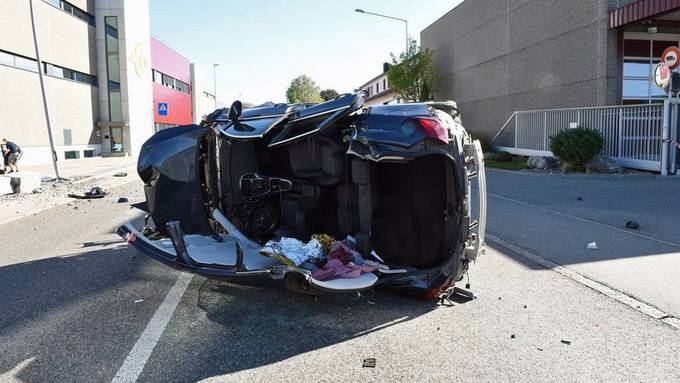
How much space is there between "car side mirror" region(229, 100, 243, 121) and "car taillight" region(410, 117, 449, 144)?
1760 millimetres

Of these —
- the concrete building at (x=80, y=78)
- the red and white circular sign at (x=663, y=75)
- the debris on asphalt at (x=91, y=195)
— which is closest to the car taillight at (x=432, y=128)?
the debris on asphalt at (x=91, y=195)

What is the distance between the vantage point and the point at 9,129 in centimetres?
2531

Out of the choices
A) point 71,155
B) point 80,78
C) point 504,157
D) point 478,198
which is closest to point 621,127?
point 504,157

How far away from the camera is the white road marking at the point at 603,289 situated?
163 inches

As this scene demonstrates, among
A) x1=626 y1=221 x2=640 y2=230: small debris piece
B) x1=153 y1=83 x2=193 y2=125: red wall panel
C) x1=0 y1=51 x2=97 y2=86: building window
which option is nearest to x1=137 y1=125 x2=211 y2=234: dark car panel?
x1=626 y1=221 x2=640 y2=230: small debris piece

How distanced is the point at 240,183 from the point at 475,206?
2192mm

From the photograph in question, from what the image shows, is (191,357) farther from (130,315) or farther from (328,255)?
(328,255)

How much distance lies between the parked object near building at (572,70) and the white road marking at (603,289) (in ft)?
35.9

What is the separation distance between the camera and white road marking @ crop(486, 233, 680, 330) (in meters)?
4.15

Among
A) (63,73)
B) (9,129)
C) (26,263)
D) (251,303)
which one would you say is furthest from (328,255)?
(63,73)

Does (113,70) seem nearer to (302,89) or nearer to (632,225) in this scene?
(632,225)

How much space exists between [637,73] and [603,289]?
17.0 m

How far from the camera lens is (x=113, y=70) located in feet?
123

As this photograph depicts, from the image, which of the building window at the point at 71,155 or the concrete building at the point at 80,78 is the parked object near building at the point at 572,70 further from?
the building window at the point at 71,155
